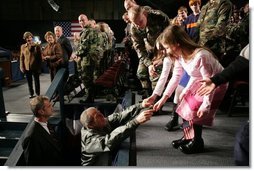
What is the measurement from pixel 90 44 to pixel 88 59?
0.12 metres

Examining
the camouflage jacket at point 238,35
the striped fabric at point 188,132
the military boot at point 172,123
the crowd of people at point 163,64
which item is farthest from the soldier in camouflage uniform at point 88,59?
the camouflage jacket at point 238,35

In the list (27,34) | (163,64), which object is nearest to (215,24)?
(163,64)

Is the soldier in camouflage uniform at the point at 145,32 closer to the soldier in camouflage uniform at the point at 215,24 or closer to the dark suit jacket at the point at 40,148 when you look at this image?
the soldier in camouflage uniform at the point at 215,24

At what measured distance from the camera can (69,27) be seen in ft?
4.56

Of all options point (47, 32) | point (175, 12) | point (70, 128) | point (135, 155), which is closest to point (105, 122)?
point (135, 155)

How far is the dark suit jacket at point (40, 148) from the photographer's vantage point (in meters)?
1.30

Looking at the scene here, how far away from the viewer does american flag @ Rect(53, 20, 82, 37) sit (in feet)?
4.38

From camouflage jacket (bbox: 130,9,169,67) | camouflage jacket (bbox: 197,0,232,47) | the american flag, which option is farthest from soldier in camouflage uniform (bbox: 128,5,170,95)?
the american flag

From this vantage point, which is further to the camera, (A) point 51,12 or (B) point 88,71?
(B) point 88,71

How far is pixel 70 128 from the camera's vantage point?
5.75ft

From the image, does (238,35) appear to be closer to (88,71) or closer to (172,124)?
(172,124)

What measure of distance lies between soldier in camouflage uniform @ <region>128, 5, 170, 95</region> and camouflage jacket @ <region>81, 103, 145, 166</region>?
0.58ft

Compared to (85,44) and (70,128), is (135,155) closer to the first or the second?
(70,128)

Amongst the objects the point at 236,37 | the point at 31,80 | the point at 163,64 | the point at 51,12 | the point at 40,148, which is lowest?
the point at 40,148
